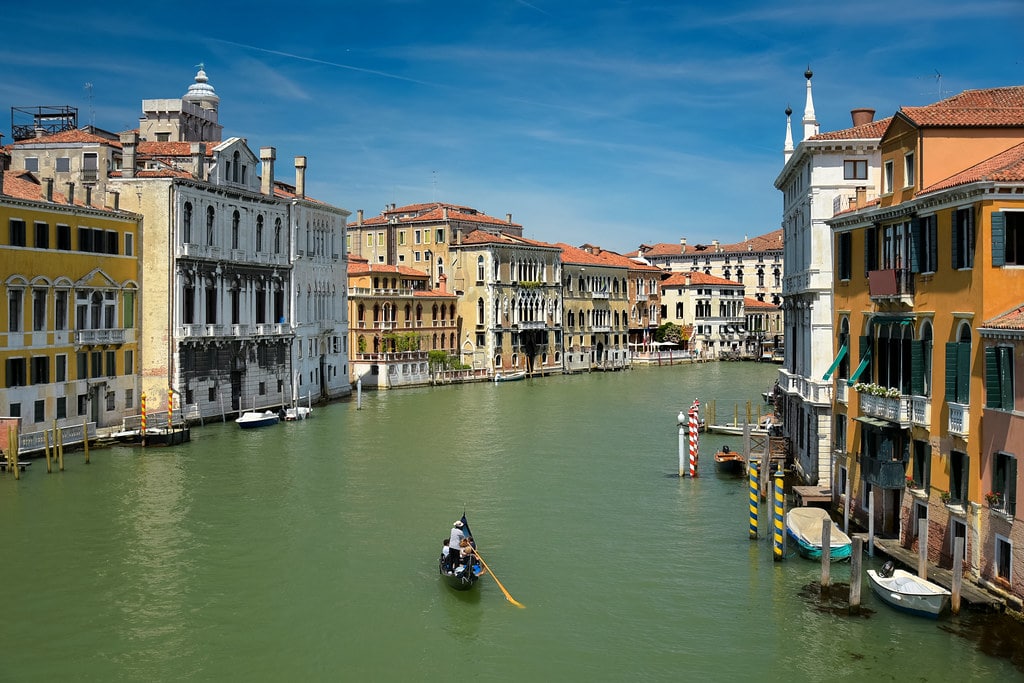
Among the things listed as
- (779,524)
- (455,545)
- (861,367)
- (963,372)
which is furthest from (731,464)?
(963,372)

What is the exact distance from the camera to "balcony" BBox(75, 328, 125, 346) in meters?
25.4

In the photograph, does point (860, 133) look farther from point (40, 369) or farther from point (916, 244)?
point (40, 369)

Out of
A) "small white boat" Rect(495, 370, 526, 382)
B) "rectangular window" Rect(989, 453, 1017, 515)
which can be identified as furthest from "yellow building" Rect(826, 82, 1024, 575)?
"small white boat" Rect(495, 370, 526, 382)

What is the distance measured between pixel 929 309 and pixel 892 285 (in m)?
1.00

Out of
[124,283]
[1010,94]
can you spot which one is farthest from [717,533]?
[124,283]

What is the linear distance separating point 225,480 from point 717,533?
10.1 metres

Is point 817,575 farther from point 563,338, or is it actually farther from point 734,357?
point 734,357

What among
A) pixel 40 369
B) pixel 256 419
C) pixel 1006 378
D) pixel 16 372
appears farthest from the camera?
pixel 256 419

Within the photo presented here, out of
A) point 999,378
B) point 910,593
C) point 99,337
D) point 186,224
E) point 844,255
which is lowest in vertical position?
point 910,593

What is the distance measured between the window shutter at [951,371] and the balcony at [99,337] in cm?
1984

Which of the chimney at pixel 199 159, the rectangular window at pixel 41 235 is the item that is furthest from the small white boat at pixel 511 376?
the rectangular window at pixel 41 235

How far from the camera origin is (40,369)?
23953mm

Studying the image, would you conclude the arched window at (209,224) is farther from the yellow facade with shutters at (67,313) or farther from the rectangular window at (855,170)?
the rectangular window at (855,170)

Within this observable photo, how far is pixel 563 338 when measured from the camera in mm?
57438
